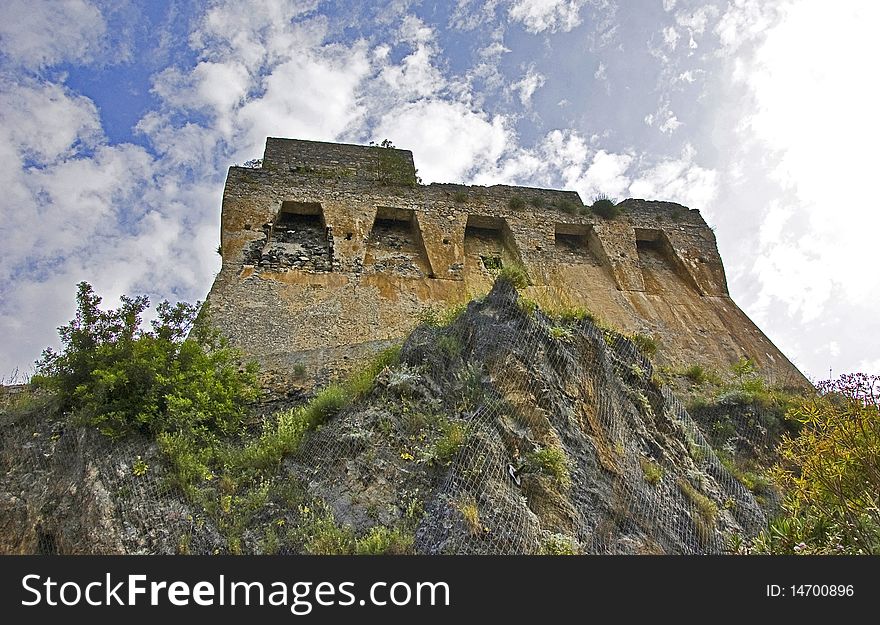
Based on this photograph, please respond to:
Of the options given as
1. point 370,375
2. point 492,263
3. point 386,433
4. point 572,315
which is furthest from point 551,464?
point 492,263

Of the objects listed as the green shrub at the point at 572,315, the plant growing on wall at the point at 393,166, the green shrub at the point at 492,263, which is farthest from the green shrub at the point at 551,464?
the plant growing on wall at the point at 393,166

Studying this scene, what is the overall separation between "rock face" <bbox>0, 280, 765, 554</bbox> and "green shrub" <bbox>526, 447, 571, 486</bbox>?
0.04 ft

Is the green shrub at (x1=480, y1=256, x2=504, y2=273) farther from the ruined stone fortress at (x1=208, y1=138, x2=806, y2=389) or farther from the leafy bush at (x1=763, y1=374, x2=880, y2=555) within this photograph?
the leafy bush at (x1=763, y1=374, x2=880, y2=555)

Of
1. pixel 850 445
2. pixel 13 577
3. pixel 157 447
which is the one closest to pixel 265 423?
pixel 157 447

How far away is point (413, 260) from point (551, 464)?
7083 millimetres

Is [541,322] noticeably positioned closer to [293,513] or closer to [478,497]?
[478,497]

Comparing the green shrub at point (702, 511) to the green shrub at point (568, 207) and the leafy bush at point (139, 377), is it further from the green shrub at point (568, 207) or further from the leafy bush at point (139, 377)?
the green shrub at point (568, 207)

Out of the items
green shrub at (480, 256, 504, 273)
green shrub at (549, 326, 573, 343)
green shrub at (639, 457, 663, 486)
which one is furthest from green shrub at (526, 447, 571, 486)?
green shrub at (480, 256, 504, 273)

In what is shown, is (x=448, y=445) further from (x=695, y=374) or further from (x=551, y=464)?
(x=695, y=374)

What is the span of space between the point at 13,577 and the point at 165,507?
77.4 inches

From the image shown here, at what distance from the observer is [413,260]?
40.0ft

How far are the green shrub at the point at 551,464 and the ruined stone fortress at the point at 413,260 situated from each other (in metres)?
3.87

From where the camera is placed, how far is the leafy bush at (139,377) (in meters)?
6.68

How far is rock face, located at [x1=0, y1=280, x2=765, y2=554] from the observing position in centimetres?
526
